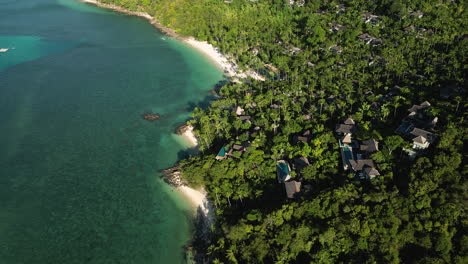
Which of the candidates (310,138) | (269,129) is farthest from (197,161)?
(310,138)

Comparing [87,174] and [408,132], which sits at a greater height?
[408,132]

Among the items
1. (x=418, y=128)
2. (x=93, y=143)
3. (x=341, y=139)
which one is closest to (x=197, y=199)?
(x=341, y=139)

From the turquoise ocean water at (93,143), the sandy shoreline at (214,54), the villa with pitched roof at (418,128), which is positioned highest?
the villa with pitched roof at (418,128)

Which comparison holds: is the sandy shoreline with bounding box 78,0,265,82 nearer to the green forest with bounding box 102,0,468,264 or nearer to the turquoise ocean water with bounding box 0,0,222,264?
the green forest with bounding box 102,0,468,264

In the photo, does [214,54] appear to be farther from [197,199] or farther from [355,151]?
[355,151]

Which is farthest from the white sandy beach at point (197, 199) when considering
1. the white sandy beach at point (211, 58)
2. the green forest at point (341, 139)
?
the green forest at point (341, 139)

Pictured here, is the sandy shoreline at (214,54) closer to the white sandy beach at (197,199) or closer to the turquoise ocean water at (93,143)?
the turquoise ocean water at (93,143)

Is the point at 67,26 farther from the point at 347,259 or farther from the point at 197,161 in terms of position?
the point at 347,259
